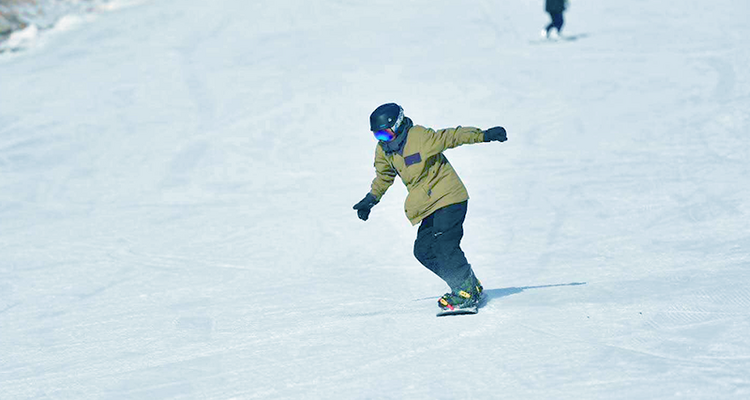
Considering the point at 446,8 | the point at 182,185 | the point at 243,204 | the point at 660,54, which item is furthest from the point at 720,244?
the point at 446,8

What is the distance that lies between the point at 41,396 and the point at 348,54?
452 inches

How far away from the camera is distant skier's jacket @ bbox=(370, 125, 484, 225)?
590 cm

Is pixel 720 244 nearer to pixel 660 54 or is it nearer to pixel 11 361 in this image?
pixel 11 361

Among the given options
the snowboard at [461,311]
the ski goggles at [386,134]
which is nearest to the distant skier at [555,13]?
the snowboard at [461,311]

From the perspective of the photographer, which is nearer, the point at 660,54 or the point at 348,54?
the point at 660,54

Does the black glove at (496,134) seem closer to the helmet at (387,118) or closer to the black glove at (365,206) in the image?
the helmet at (387,118)

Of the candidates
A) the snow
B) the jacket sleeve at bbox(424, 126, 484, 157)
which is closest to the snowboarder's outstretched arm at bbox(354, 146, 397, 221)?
the jacket sleeve at bbox(424, 126, 484, 157)

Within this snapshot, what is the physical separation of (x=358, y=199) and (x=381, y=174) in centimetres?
418

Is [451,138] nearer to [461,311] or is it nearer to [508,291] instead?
[461,311]

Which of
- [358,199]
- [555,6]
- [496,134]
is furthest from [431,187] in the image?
[555,6]

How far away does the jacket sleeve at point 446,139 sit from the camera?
227 inches

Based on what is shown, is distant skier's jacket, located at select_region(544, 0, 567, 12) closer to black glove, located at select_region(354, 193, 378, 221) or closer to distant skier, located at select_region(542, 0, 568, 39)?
distant skier, located at select_region(542, 0, 568, 39)

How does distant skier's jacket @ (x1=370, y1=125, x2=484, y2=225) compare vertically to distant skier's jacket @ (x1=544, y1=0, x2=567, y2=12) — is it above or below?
above

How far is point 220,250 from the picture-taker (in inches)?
355
